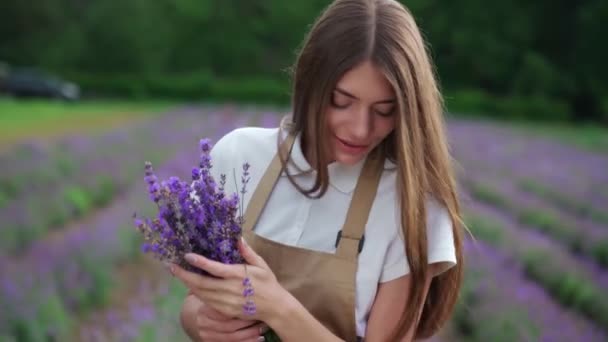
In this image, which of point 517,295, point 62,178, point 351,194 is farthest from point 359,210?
point 62,178

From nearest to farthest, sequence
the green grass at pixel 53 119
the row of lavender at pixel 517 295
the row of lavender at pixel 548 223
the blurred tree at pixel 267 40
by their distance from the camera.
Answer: the row of lavender at pixel 517 295
the row of lavender at pixel 548 223
the green grass at pixel 53 119
the blurred tree at pixel 267 40

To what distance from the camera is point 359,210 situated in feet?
5.52

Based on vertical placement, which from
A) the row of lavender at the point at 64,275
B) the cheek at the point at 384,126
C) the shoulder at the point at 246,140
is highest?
the cheek at the point at 384,126

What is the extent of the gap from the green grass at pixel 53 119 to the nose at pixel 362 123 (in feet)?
36.7

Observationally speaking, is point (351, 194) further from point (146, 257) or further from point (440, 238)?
point (146, 257)

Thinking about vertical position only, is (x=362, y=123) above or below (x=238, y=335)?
above

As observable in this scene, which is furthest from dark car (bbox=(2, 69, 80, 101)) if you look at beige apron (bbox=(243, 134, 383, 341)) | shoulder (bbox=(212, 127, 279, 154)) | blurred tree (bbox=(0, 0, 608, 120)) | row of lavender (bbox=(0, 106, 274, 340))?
beige apron (bbox=(243, 134, 383, 341))

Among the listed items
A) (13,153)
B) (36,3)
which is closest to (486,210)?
(13,153)

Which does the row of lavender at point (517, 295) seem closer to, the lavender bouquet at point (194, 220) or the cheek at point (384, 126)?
the cheek at point (384, 126)

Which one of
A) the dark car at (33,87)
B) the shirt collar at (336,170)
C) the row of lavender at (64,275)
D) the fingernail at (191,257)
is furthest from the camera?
the dark car at (33,87)

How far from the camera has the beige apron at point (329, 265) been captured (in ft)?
5.40

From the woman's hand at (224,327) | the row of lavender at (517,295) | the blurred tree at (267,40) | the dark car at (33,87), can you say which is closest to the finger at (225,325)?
the woman's hand at (224,327)

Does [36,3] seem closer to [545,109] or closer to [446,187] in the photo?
[545,109]

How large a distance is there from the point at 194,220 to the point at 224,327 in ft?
0.81
